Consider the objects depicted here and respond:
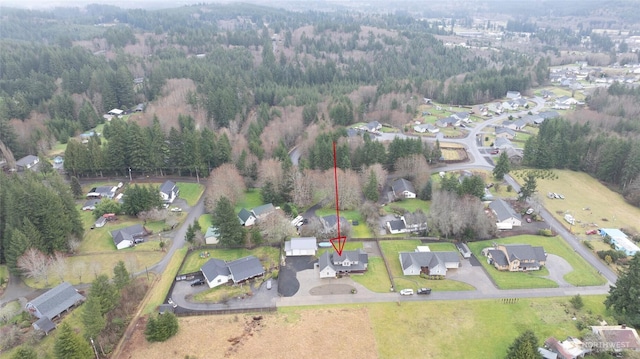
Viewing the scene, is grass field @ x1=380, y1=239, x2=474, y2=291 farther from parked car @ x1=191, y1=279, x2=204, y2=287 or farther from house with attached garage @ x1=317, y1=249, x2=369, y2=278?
parked car @ x1=191, y1=279, x2=204, y2=287

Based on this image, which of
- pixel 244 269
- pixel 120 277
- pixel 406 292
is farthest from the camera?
pixel 244 269

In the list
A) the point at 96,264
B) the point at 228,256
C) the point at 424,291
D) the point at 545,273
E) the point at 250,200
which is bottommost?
the point at 545,273

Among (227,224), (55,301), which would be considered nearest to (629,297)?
(227,224)

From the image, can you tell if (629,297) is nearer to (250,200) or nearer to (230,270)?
(230,270)

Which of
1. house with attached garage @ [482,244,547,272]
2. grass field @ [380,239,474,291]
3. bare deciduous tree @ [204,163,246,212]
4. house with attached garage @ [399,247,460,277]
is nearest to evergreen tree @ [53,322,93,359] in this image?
bare deciduous tree @ [204,163,246,212]

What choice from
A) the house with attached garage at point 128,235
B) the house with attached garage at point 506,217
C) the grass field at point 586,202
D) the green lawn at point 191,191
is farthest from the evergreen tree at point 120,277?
the grass field at point 586,202

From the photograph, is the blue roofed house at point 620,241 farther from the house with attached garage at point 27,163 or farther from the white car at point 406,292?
the house with attached garage at point 27,163

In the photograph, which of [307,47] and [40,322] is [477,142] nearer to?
[40,322]

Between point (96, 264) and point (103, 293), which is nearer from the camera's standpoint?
point (103, 293)
